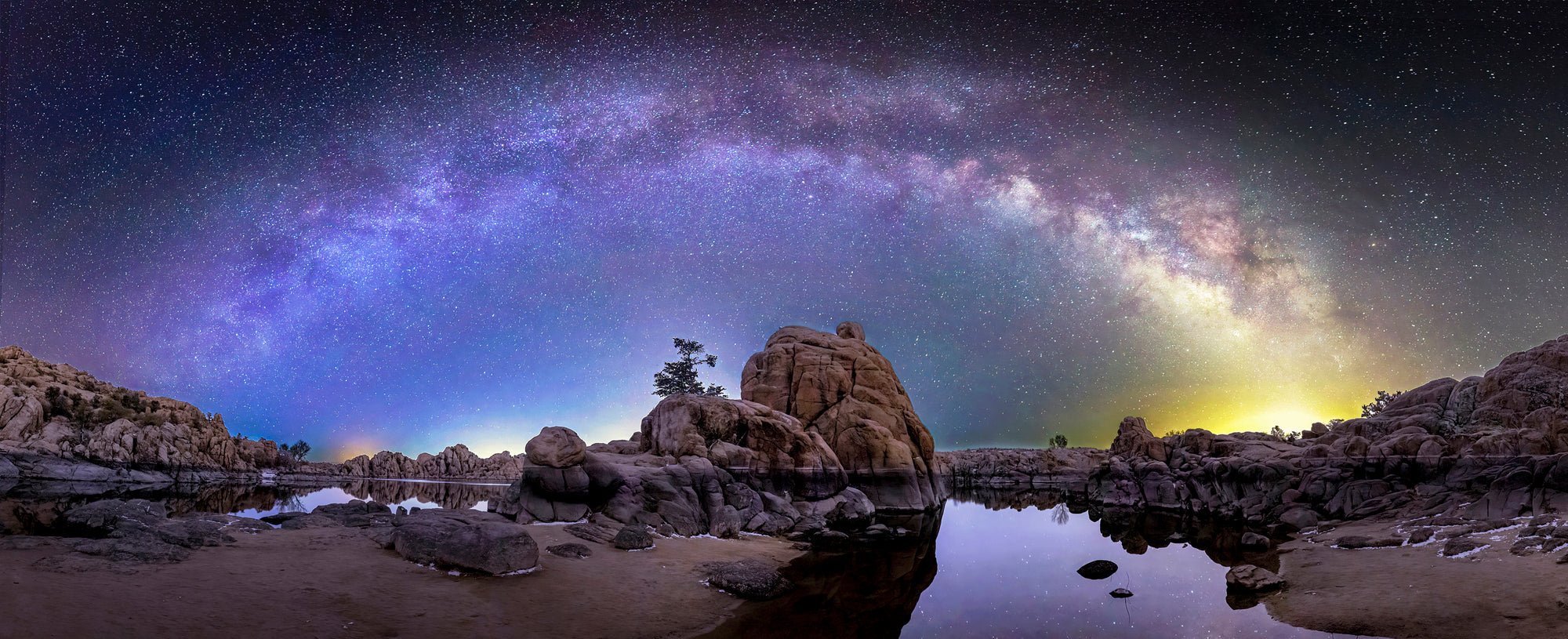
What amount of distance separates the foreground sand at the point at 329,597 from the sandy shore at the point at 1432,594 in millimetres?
14717

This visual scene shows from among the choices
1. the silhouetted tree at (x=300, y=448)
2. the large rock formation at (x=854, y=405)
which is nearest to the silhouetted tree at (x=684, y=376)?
the large rock formation at (x=854, y=405)

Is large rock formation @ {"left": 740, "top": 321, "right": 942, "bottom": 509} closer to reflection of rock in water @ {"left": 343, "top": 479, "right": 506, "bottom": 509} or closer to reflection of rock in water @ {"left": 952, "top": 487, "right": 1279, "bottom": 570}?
reflection of rock in water @ {"left": 952, "top": 487, "right": 1279, "bottom": 570}

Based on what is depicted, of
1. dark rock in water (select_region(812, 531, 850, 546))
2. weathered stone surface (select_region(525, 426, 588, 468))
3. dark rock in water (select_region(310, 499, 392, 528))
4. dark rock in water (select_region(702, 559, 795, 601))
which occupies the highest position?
weathered stone surface (select_region(525, 426, 588, 468))

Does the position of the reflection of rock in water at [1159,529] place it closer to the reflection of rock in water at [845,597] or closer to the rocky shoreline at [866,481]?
the rocky shoreline at [866,481]

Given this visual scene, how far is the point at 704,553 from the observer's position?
2094 cm

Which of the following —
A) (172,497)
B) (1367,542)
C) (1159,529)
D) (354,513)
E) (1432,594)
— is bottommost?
(1159,529)

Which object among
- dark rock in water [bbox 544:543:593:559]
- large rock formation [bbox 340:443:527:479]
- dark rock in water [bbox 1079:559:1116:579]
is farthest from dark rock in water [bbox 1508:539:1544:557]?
large rock formation [bbox 340:443:527:479]

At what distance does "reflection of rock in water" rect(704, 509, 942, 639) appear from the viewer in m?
13.4

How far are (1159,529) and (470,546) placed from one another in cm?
3644

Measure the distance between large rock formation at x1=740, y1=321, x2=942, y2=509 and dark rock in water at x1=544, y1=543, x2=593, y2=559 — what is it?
1206 inches

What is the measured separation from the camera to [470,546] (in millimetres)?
14680

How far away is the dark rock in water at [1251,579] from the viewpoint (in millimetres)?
17906

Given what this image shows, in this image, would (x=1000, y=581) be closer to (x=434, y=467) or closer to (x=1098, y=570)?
(x=1098, y=570)

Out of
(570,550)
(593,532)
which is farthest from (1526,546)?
(593,532)
